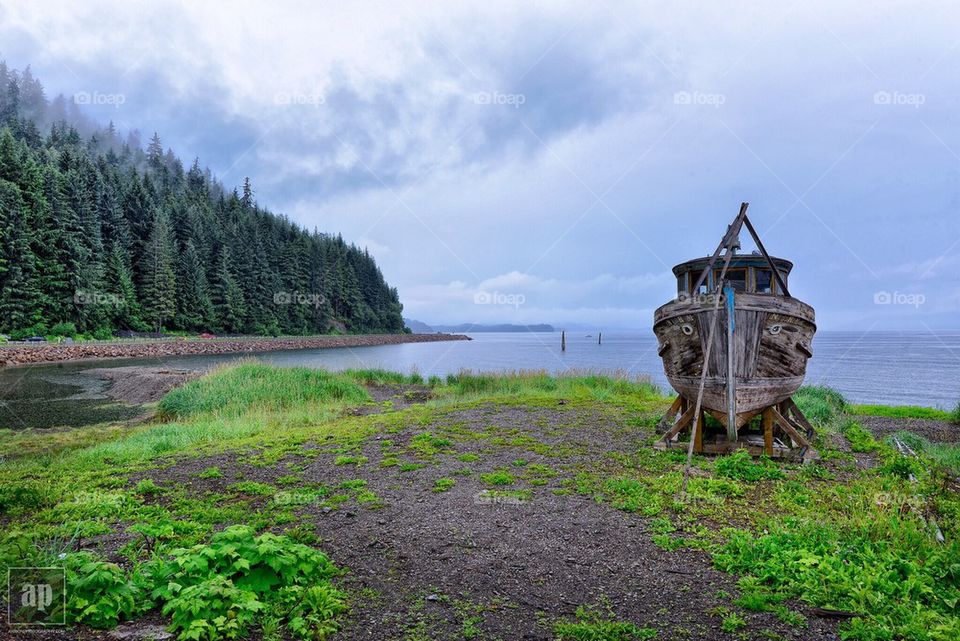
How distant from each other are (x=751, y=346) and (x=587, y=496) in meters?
4.39

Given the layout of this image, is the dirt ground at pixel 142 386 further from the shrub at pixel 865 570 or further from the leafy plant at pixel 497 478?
the shrub at pixel 865 570

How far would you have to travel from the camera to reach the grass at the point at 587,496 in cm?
388

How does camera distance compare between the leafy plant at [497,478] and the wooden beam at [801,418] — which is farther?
the wooden beam at [801,418]

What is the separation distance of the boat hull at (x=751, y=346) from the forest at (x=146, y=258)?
2116 inches

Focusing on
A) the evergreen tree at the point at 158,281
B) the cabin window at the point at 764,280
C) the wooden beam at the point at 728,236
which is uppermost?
the evergreen tree at the point at 158,281

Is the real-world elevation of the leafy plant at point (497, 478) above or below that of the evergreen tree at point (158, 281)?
below

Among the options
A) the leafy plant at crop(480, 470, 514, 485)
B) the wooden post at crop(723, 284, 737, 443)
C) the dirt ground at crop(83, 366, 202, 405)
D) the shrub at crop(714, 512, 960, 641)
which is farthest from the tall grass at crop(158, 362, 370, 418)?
the shrub at crop(714, 512, 960, 641)

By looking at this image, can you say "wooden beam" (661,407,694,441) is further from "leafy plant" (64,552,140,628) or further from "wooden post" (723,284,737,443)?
"leafy plant" (64,552,140,628)

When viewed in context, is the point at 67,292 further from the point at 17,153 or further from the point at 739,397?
the point at 739,397

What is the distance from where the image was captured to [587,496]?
22.4 feet

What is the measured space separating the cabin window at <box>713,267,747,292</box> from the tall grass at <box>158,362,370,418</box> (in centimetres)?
1330

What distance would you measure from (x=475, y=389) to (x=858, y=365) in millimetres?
51721

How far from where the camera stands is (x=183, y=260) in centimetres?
6200

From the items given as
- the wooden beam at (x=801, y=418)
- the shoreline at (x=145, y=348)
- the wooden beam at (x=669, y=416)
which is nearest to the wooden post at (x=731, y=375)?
the wooden beam at (x=669, y=416)
